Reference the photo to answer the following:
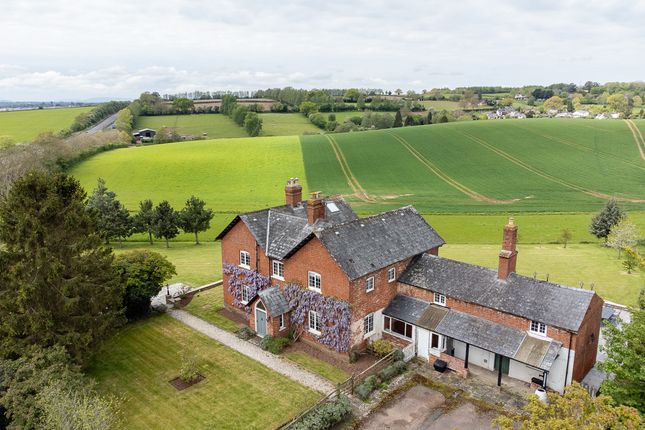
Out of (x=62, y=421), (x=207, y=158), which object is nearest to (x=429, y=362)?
(x=62, y=421)

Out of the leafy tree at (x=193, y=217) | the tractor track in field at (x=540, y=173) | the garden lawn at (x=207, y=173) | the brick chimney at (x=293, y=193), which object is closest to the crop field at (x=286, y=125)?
the garden lawn at (x=207, y=173)

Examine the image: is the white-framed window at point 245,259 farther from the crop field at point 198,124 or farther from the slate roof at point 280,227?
the crop field at point 198,124

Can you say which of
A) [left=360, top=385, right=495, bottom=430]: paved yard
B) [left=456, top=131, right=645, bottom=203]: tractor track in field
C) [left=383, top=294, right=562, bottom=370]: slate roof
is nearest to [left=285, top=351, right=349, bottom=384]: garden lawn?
[left=360, top=385, right=495, bottom=430]: paved yard

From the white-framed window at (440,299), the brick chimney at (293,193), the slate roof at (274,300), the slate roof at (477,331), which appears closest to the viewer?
the slate roof at (477,331)

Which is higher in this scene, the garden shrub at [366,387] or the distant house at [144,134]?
the distant house at [144,134]

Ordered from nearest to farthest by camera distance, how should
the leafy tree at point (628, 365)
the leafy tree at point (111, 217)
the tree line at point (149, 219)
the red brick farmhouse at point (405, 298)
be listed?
the leafy tree at point (628, 365) < the red brick farmhouse at point (405, 298) < the leafy tree at point (111, 217) < the tree line at point (149, 219)

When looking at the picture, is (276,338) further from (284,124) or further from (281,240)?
(284,124)

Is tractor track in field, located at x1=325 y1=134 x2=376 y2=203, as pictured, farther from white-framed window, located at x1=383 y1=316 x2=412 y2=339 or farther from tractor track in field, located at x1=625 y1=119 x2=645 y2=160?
tractor track in field, located at x1=625 y1=119 x2=645 y2=160
